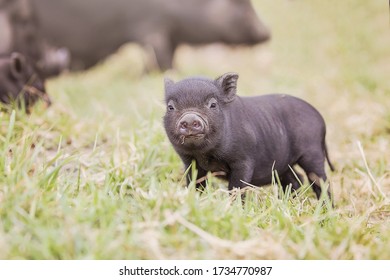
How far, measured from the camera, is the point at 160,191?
3.23m

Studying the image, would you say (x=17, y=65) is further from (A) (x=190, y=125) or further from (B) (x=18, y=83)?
(A) (x=190, y=125)

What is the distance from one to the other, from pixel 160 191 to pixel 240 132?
35.2 inches

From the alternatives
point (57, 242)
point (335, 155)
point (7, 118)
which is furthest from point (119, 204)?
point (335, 155)

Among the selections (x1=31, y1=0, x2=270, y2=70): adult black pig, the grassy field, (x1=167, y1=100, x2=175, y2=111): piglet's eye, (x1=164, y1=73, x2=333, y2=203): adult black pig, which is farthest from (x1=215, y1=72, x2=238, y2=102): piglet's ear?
(x1=31, y1=0, x2=270, y2=70): adult black pig

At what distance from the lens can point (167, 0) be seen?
1117 cm

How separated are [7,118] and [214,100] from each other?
6.07 ft

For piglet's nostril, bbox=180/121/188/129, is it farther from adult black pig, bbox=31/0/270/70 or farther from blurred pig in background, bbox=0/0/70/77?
adult black pig, bbox=31/0/270/70

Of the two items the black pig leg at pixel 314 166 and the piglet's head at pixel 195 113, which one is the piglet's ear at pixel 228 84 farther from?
the black pig leg at pixel 314 166

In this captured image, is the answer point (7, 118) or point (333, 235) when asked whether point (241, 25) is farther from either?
point (333, 235)

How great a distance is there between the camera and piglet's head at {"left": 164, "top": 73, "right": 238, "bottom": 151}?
3.53m

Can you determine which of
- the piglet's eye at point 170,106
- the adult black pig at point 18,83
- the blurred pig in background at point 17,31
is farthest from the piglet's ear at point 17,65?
the piglet's eye at point 170,106

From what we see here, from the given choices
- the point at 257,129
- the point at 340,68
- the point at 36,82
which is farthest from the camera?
the point at 340,68

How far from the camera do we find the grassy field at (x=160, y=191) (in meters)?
2.87
